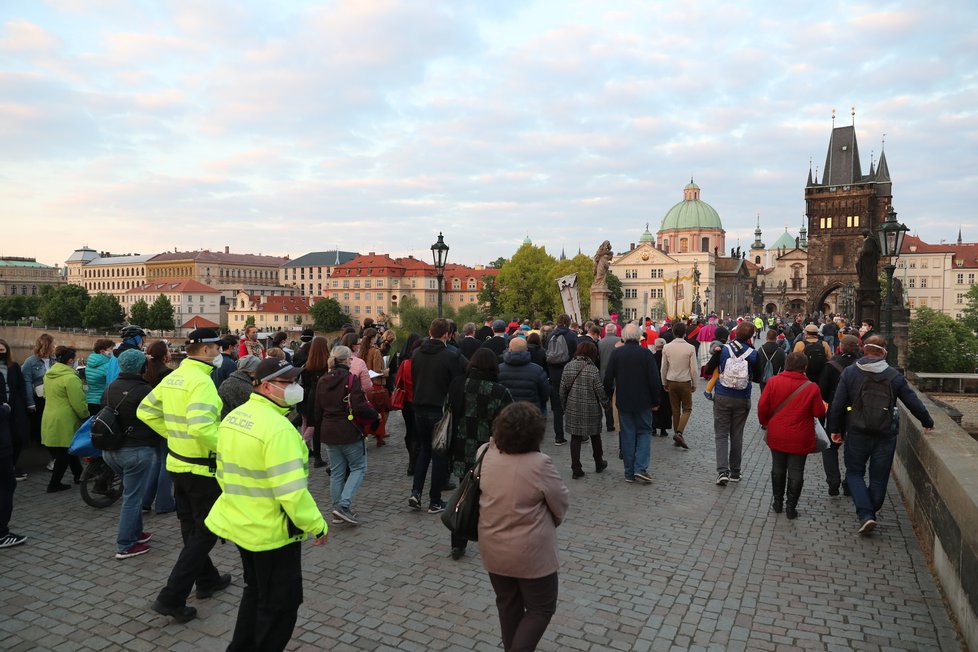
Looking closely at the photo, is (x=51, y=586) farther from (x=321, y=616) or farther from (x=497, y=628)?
(x=497, y=628)

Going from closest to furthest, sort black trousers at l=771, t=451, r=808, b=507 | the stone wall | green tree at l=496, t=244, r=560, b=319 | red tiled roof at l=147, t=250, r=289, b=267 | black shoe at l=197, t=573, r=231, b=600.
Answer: the stone wall
black shoe at l=197, t=573, r=231, b=600
black trousers at l=771, t=451, r=808, b=507
green tree at l=496, t=244, r=560, b=319
red tiled roof at l=147, t=250, r=289, b=267

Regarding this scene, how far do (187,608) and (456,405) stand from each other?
117 inches

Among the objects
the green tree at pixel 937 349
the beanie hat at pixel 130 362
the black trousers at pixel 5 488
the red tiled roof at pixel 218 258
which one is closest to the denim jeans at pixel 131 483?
the beanie hat at pixel 130 362

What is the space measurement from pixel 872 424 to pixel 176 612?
663 cm

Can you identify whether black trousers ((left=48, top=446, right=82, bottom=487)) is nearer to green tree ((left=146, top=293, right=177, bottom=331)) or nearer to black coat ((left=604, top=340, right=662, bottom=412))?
black coat ((left=604, top=340, right=662, bottom=412))

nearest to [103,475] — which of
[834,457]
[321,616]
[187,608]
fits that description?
[187,608]

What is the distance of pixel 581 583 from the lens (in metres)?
5.64

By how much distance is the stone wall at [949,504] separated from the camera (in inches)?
174

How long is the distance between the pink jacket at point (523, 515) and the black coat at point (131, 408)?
409 cm

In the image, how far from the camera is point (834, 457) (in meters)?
8.17

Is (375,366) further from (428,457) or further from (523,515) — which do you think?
(523,515)

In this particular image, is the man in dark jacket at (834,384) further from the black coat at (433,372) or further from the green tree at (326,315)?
the green tree at (326,315)

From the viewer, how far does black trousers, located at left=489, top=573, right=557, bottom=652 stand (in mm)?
3742

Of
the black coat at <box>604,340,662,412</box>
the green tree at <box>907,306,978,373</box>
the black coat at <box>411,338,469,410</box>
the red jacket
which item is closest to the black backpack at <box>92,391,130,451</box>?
the black coat at <box>411,338,469,410</box>
